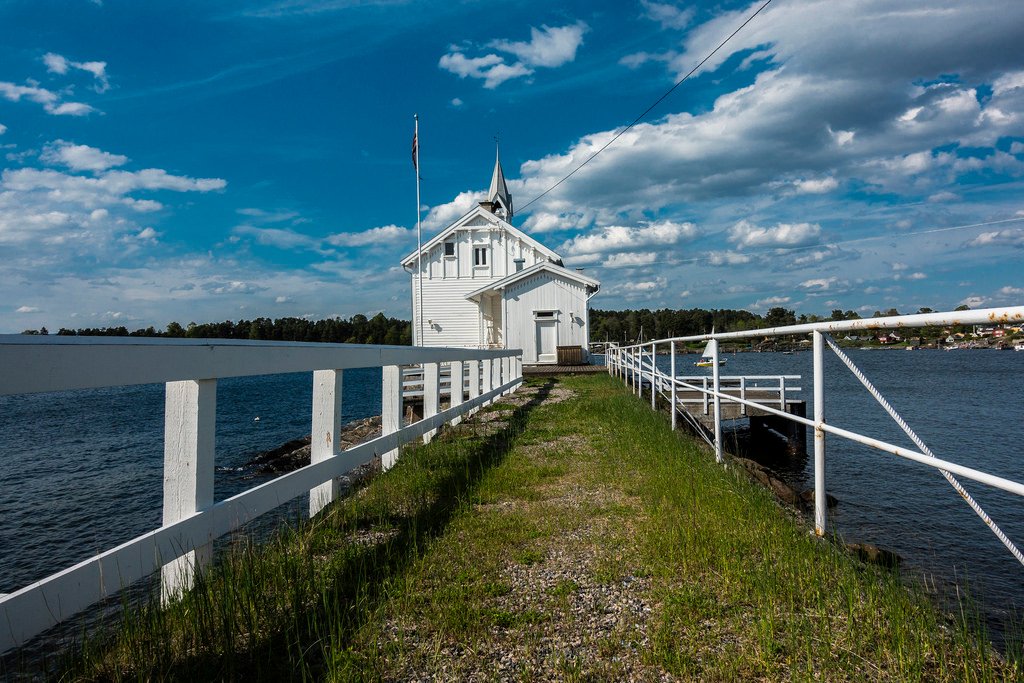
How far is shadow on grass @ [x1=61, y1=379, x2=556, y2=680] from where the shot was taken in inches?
84.7

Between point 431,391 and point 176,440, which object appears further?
point 431,391

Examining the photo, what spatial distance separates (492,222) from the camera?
31188 mm

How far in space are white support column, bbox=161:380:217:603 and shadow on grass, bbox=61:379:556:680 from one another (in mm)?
155

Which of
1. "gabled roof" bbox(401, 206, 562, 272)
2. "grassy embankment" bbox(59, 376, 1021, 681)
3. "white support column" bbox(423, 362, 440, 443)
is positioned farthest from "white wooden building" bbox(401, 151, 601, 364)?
"grassy embankment" bbox(59, 376, 1021, 681)

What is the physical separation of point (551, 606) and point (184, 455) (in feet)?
5.74

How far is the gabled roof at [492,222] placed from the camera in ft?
99.5

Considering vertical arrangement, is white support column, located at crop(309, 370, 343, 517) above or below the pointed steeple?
below

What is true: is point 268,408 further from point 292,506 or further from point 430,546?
point 430,546

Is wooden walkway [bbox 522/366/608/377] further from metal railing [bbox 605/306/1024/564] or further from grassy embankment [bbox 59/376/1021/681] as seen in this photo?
grassy embankment [bbox 59/376/1021/681]

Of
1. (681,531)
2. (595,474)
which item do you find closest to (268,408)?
(595,474)

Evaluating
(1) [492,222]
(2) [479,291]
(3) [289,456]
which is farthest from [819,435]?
(1) [492,222]

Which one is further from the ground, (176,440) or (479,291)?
(479,291)

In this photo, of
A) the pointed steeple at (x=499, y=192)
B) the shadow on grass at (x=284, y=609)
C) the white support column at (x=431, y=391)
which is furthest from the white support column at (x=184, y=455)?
the pointed steeple at (x=499, y=192)

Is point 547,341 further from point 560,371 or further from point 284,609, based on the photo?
point 284,609
